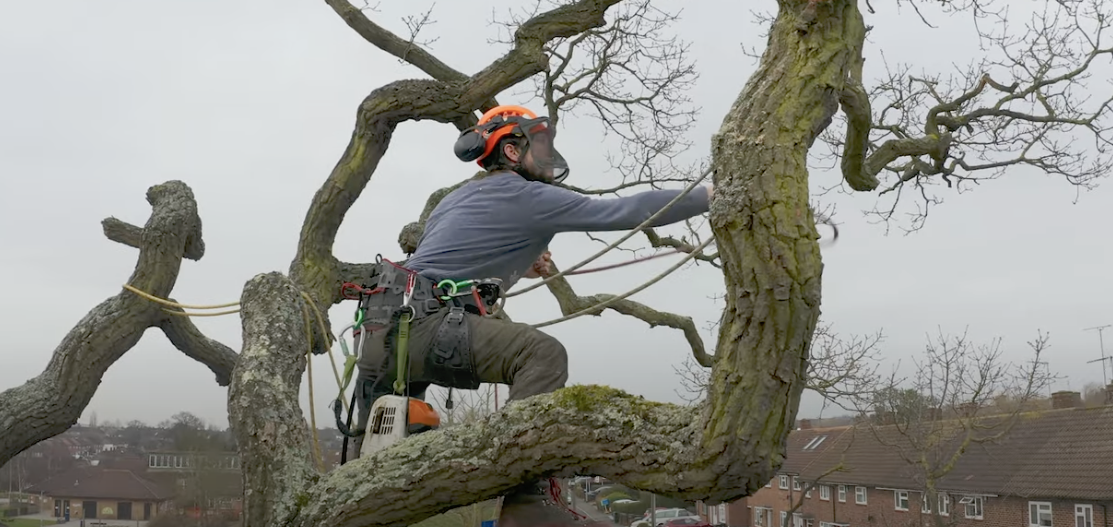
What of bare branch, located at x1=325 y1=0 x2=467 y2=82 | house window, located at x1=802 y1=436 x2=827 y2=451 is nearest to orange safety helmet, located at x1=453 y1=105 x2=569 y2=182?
bare branch, located at x1=325 y1=0 x2=467 y2=82

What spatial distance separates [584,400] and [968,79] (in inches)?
341

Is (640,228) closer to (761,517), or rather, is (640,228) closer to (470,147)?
(470,147)

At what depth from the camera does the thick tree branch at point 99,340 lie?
24.7ft

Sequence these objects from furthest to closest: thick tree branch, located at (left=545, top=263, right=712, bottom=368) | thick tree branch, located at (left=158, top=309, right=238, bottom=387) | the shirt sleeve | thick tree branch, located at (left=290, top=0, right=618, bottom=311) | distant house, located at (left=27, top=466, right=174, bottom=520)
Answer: distant house, located at (left=27, top=466, right=174, bottom=520), thick tree branch, located at (left=158, top=309, right=238, bottom=387), thick tree branch, located at (left=545, top=263, right=712, bottom=368), thick tree branch, located at (left=290, top=0, right=618, bottom=311), the shirt sleeve

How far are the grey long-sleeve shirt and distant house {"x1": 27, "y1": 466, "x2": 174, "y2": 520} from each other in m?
39.9

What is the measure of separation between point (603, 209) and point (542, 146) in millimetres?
676

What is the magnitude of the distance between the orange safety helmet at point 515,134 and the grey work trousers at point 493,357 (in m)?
0.72

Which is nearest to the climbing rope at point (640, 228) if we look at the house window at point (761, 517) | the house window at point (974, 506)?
the house window at point (974, 506)

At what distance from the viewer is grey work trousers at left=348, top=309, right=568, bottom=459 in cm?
344

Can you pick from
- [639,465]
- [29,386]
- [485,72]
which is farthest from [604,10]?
[639,465]

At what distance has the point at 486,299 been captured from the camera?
3791mm

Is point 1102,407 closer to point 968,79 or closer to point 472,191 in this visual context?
point 968,79

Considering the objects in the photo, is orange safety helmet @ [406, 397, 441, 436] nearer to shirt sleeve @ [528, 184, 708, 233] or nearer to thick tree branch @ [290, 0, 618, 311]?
shirt sleeve @ [528, 184, 708, 233]

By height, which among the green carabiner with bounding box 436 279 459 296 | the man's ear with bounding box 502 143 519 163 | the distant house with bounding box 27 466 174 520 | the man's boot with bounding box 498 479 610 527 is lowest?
the distant house with bounding box 27 466 174 520
